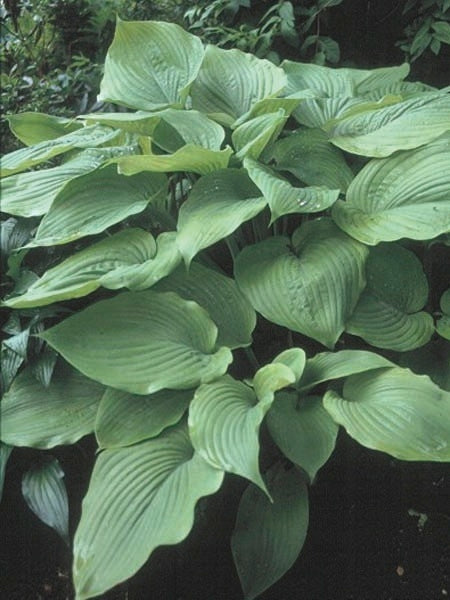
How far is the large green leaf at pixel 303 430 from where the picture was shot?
3.59 ft

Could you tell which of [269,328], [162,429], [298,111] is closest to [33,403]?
[162,429]

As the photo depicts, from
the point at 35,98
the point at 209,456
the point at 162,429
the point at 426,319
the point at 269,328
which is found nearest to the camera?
the point at 209,456

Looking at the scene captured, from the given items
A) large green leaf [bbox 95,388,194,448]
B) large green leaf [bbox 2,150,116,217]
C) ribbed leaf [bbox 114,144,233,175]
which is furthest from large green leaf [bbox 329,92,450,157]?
large green leaf [bbox 95,388,194,448]

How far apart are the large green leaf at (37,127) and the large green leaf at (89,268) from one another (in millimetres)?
438

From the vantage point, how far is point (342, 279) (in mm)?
1238

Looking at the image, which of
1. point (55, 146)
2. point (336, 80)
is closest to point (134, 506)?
point (55, 146)

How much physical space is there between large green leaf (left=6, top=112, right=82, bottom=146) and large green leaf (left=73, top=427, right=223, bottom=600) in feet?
2.72

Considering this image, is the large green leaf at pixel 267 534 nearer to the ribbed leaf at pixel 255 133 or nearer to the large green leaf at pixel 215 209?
the large green leaf at pixel 215 209

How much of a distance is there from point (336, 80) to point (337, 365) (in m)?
0.89

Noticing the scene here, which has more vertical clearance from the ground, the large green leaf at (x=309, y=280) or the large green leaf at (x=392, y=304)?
the large green leaf at (x=309, y=280)

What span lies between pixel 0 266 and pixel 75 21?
1305 mm

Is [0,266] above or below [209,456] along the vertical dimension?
above

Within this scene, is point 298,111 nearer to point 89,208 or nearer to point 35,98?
point 89,208

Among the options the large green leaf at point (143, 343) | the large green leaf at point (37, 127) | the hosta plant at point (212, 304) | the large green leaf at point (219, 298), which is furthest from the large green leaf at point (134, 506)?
the large green leaf at point (37, 127)
